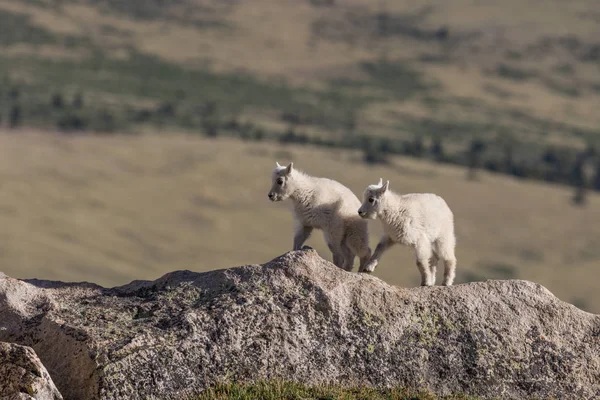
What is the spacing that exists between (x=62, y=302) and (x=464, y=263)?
127 metres

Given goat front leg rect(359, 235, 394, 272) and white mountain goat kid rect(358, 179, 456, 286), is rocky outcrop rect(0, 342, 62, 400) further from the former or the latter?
white mountain goat kid rect(358, 179, 456, 286)

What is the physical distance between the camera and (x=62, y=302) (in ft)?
52.9

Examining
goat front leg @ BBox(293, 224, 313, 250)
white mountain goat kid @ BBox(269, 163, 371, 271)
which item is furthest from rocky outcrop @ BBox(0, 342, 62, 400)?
goat front leg @ BBox(293, 224, 313, 250)

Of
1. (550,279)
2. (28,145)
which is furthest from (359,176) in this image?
(28,145)

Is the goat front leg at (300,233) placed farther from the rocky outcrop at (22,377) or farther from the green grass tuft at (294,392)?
the rocky outcrop at (22,377)

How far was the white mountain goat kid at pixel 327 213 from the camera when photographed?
19.7 m

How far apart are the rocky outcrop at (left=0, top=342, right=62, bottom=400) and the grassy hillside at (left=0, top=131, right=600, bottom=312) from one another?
352 feet

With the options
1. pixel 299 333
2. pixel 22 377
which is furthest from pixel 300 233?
pixel 22 377

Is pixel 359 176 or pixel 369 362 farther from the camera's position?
pixel 359 176

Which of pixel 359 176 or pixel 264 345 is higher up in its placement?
pixel 264 345

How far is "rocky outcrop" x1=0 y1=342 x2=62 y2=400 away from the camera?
44.9 feet

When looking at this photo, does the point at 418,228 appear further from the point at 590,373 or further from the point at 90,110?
the point at 90,110

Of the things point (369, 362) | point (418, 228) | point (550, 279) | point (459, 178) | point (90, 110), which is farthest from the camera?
point (90, 110)

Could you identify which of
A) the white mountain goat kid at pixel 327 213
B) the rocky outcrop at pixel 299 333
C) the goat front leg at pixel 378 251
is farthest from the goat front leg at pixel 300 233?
the rocky outcrop at pixel 299 333
